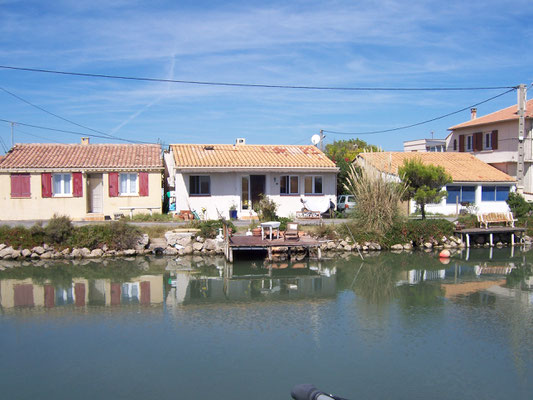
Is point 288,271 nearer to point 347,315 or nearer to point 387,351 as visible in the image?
point 347,315

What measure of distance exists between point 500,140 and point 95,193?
25602 millimetres

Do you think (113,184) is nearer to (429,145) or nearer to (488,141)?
(488,141)

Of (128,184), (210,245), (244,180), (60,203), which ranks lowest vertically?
(210,245)

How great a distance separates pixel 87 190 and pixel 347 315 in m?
17.2

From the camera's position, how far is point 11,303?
14281 millimetres

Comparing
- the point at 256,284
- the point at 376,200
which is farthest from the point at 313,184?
the point at 256,284

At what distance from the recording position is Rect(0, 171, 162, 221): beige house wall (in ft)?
80.3

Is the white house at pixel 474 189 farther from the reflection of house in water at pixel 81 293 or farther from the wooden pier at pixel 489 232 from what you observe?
the reflection of house in water at pixel 81 293

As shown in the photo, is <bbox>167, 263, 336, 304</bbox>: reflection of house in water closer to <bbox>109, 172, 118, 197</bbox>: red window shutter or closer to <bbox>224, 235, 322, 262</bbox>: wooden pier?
<bbox>224, 235, 322, 262</bbox>: wooden pier

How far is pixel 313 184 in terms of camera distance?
1051 inches

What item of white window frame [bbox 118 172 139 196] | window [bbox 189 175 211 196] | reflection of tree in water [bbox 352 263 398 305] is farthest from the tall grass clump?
white window frame [bbox 118 172 139 196]

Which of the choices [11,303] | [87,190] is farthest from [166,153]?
[11,303]

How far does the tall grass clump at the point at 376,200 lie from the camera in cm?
2200

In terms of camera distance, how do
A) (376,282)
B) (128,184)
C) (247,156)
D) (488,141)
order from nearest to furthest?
(376,282), (128,184), (247,156), (488,141)
